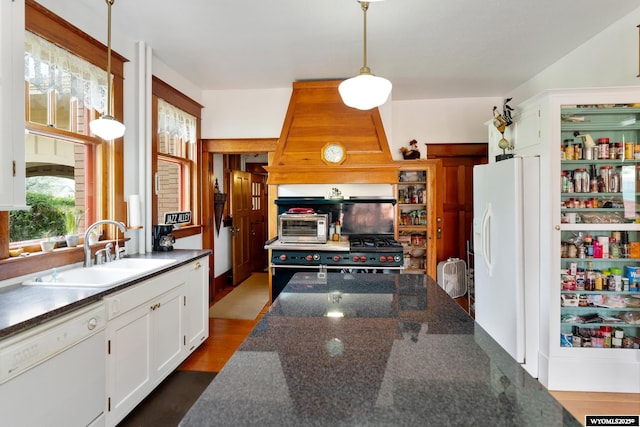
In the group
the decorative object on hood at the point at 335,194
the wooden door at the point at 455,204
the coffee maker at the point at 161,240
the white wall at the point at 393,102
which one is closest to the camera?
the white wall at the point at 393,102

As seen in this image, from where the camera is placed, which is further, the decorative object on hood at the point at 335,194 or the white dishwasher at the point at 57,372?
the decorative object on hood at the point at 335,194

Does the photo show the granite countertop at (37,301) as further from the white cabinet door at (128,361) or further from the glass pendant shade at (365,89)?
the glass pendant shade at (365,89)

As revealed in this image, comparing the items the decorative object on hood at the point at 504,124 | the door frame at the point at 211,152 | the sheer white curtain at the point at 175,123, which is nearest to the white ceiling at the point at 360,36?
the sheer white curtain at the point at 175,123

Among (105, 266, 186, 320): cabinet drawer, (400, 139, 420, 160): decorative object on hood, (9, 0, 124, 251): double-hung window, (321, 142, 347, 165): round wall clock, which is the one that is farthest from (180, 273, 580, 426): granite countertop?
(400, 139, 420, 160): decorative object on hood

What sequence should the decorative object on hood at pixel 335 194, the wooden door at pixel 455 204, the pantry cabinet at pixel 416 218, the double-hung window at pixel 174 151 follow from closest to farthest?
the double-hung window at pixel 174 151
the decorative object on hood at pixel 335 194
the pantry cabinet at pixel 416 218
the wooden door at pixel 455 204

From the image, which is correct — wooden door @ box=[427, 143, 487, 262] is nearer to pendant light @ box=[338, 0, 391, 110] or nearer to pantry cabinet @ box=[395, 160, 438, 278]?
pantry cabinet @ box=[395, 160, 438, 278]

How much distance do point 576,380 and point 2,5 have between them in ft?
13.3

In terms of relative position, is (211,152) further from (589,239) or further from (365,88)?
(589,239)

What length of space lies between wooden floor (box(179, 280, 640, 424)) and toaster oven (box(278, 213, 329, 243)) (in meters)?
1.01

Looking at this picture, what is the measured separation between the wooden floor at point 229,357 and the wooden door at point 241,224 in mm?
1462

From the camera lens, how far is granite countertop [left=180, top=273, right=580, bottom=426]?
68 cm

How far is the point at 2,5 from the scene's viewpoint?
1.49m

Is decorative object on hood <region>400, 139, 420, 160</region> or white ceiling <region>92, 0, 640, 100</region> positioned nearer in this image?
white ceiling <region>92, 0, 640, 100</region>

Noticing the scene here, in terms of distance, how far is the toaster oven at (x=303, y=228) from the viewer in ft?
11.8
